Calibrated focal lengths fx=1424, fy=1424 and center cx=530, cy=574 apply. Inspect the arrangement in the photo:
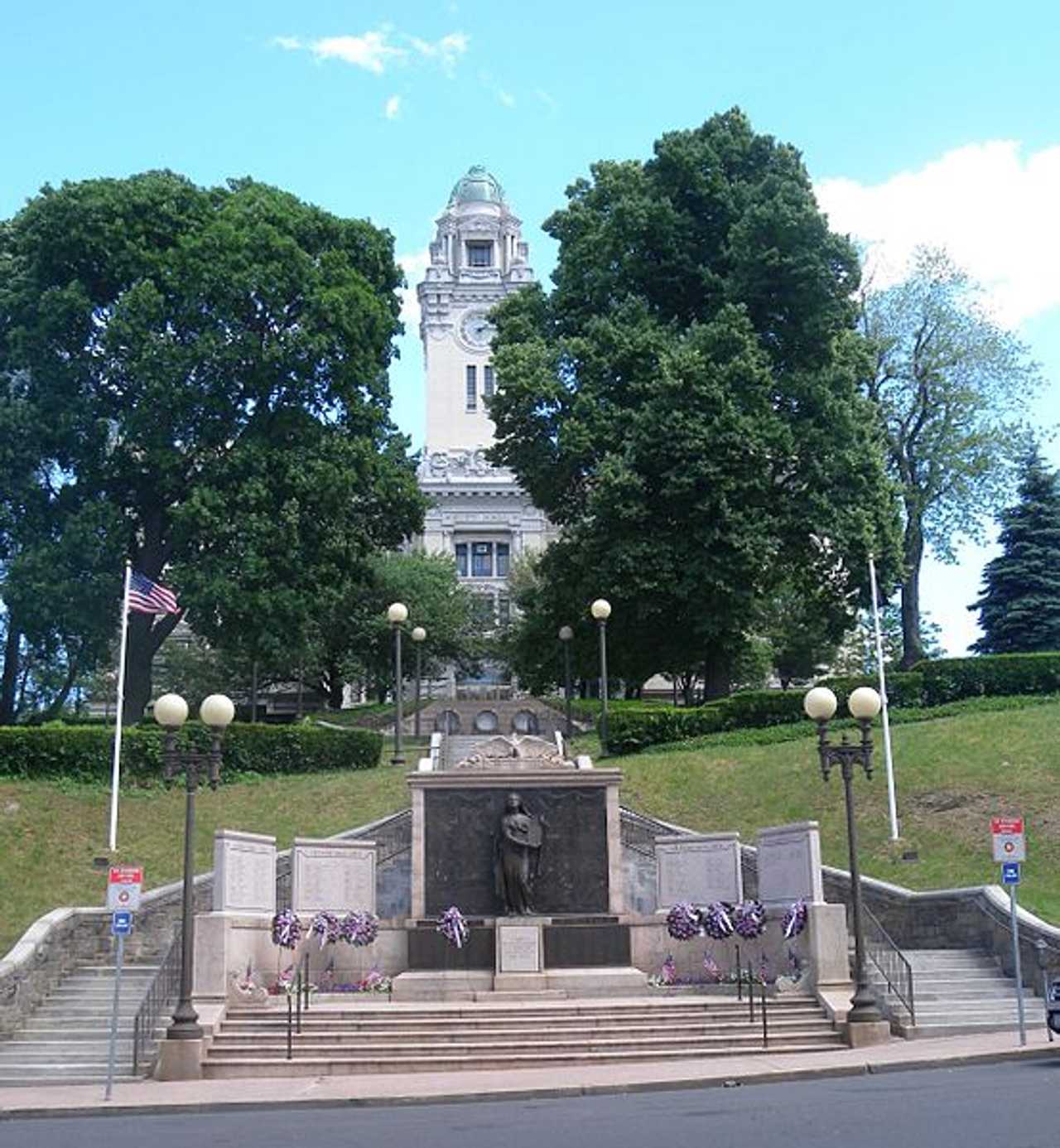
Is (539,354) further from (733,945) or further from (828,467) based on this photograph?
(733,945)

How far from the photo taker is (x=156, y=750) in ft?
114

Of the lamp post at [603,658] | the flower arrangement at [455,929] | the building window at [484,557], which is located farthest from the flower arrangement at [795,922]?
the building window at [484,557]

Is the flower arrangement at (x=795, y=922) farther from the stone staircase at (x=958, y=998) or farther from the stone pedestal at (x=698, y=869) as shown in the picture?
the stone pedestal at (x=698, y=869)

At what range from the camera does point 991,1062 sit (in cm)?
1705

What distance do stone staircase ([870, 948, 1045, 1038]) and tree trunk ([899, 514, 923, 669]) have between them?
25.9 meters

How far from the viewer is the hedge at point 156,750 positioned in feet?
111

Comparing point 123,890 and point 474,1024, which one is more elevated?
point 123,890

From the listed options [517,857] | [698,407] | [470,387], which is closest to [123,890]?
[517,857]

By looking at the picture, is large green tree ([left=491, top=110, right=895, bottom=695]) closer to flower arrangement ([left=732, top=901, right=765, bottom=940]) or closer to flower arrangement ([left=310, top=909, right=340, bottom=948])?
flower arrangement ([left=732, top=901, right=765, bottom=940])

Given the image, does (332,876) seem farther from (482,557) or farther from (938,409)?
(482,557)

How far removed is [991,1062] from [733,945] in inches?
239

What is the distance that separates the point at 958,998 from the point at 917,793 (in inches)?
390

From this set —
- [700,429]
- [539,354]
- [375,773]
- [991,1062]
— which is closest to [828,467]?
[700,429]

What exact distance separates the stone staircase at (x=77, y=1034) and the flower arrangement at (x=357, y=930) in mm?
3238
